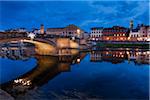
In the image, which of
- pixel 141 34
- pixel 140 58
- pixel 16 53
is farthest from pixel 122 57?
pixel 141 34

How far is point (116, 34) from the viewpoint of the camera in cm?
6912

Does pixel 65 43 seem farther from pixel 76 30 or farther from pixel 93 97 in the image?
pixel 76 30

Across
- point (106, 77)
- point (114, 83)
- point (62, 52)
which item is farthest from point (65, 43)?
point (114, 83)

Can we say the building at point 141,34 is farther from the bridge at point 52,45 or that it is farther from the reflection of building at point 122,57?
the bridge at point 52,45

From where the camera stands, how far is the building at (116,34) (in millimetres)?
68250

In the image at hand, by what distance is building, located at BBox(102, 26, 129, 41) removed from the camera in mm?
68250

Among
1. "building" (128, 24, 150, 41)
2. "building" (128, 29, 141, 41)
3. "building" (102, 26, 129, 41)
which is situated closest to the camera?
"building" (128, 24, 150, 41)

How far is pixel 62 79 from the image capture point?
16312mm

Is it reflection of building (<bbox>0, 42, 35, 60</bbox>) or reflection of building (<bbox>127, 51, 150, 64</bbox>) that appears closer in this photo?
reflection of building (<bbox>127, 51, 150, 64</bbox>)

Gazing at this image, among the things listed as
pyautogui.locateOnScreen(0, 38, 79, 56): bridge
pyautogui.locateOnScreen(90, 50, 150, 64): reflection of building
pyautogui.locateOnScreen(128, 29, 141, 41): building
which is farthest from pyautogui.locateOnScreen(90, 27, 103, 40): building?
pyautogui.locateOnScreen(90, 50, 150, 64): reflection of building

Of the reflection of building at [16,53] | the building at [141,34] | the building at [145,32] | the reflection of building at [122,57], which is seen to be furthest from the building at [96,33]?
the reflection of building at [122,57]

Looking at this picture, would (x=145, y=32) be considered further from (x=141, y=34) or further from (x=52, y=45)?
(x=52, y=45)

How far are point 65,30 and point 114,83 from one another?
6067 cm

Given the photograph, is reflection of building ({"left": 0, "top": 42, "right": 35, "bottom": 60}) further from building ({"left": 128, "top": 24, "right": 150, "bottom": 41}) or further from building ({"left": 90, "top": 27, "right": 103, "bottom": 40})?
building ({"left": 90, "top": 27, "right": 103, "bottom": 40})
